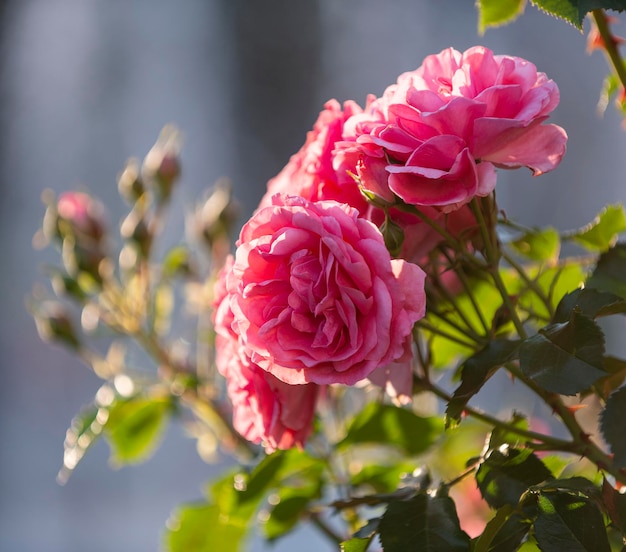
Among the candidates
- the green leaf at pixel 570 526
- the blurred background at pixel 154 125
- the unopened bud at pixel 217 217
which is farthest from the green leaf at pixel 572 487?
the blurred background at pixel 154 125

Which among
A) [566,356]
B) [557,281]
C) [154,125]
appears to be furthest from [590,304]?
[154,125]

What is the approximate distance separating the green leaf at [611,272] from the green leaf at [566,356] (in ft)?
0.20

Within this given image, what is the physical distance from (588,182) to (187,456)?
50.4 inches

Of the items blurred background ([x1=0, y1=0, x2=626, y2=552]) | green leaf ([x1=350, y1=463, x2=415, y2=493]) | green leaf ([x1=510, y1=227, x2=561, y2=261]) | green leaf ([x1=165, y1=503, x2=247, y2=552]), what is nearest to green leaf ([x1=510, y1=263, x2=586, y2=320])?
green leaf ([x1=510, y1=227, x2=561, y2=261])

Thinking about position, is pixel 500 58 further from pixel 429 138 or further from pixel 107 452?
pixel 107 452

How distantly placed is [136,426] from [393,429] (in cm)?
19

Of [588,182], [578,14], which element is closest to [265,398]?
[578,14]

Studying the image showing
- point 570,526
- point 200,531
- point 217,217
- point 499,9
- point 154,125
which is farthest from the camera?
point 154,125

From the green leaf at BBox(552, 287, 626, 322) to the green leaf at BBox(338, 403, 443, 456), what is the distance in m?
0.15

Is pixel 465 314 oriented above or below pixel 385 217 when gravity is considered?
below

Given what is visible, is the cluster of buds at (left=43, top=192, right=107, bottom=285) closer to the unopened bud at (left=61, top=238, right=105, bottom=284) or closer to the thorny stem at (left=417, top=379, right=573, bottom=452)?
the unopened bud at (left=61, top=238, right=105, bottom=284)

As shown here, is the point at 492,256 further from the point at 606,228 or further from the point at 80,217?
the point at 80,217

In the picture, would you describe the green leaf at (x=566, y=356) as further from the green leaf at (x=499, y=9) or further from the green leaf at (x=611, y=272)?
the green leaf at (x=499, y=9)

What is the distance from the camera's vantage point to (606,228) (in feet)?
1.25
